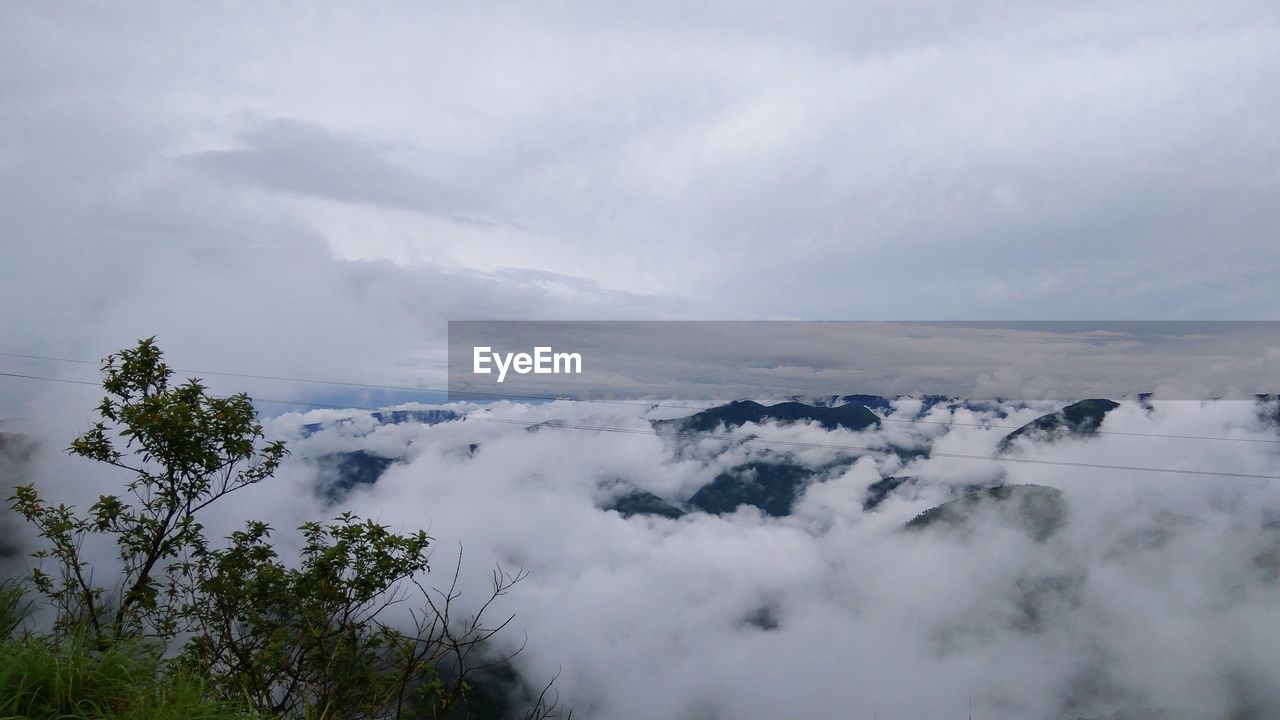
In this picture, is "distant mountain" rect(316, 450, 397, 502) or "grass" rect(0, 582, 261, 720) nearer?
"grass" rect(0, 582, 261, 720)

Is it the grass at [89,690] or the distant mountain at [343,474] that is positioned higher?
the grass at [89,690]

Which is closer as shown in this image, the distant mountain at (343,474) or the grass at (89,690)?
the grass at (89,690)

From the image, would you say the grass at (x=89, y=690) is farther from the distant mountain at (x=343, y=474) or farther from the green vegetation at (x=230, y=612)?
the distant mountain at (x=343, y=474)

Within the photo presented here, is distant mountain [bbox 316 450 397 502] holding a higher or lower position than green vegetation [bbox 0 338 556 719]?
lower

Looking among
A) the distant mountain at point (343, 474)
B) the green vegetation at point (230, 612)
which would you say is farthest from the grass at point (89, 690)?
the distant mountain at point (343, 474)

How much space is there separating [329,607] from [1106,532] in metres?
215

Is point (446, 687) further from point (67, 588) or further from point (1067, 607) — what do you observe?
point (1067, 607)

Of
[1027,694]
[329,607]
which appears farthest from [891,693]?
[329,607]

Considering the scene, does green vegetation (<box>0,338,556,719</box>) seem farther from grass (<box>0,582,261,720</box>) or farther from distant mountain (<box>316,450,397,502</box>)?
distant mountain (<box>316,450,397,502</box>)

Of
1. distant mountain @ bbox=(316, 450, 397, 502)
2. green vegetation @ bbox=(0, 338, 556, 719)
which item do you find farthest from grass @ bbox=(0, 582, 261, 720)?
distant mountain @ bbox=(316, 450, 397, 502)

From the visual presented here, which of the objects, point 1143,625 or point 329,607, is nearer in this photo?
point 329,607

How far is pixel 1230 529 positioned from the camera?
170m

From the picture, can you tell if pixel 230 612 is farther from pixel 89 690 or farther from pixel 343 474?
pixel 343 474

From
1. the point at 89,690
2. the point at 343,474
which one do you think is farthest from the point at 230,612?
the point at 343,474
